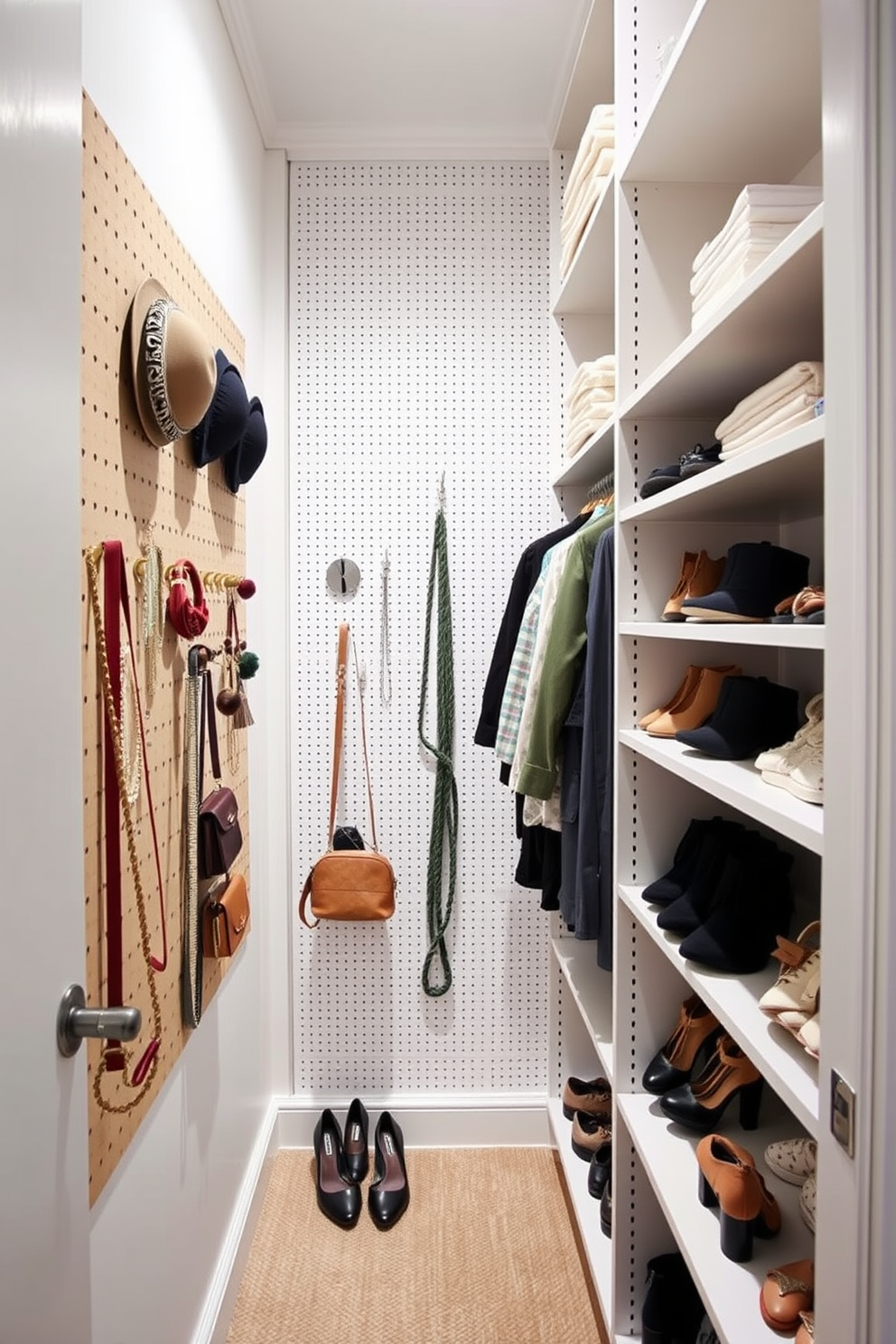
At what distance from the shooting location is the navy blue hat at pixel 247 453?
5.43 feet

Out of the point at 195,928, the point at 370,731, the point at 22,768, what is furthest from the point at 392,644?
the point at 22,768

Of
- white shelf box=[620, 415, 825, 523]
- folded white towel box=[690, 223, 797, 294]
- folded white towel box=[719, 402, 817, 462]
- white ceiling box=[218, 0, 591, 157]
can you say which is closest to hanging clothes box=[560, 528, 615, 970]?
white shelf box=[620, 415, 825, 523]

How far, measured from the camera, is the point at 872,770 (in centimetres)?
62

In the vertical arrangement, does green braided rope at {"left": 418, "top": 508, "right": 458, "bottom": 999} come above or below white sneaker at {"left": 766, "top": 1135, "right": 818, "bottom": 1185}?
above

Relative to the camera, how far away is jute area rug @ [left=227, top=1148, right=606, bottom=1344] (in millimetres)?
1627

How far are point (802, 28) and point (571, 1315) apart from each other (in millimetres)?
2381

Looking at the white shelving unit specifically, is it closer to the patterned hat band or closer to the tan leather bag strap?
the patterned hat band

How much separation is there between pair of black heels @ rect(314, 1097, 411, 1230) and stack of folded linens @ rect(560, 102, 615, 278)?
2407 millimetres

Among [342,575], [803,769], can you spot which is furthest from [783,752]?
[342,575]

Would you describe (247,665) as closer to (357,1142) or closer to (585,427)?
(585,427)

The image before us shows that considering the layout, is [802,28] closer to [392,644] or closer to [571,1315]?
[392,644]

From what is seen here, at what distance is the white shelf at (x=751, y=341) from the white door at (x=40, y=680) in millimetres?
697

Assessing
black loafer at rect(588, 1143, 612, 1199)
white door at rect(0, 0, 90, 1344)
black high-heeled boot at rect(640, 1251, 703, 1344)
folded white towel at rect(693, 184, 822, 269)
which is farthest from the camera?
black loafer at rect(588, 1143, 612, 1199)

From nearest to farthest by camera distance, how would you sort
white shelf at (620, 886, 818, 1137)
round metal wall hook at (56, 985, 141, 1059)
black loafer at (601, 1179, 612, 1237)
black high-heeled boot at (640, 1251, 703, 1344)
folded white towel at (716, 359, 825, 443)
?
round metal wall hook at (56, 985, 141, 1059)
white shelf at (620, 886, 818, 1137)
folded white towel at (716, 359, 825, 443)
black high-heeled boot at (640, 1251, 703, 1344)
black loafer at (601, 1179, 612, 1237)
